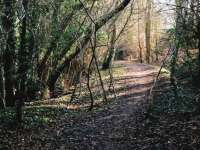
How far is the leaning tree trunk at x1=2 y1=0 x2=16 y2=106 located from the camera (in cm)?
1617

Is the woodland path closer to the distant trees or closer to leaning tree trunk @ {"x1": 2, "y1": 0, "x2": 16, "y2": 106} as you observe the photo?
the distant trees

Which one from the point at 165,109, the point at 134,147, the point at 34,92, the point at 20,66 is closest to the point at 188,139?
the point at 134,147

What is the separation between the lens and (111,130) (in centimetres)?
1396

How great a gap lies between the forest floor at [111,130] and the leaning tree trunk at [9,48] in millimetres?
2241

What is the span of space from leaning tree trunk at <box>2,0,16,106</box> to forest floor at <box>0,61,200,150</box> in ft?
7.35

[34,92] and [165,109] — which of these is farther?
[34,92]

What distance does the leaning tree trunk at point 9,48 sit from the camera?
16167 mm

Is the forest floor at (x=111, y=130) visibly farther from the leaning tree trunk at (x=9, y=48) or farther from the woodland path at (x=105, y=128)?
the leaning tree trunk at (x=9, y=48)

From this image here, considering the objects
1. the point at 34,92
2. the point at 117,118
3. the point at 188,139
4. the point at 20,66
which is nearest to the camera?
the point at 188,139

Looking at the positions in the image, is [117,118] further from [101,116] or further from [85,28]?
[85,28]

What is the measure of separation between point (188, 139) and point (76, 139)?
12.0ft

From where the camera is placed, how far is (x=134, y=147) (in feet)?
38.3

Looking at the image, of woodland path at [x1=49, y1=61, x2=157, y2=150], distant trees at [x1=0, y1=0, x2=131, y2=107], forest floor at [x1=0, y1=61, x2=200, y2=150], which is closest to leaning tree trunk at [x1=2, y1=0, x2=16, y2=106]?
A: distant trees at [x1=0, y1=0, x2=131, y2=107]

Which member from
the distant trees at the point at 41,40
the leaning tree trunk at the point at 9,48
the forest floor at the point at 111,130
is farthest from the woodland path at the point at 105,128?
the leaning tree trunk at the point at 9,48
